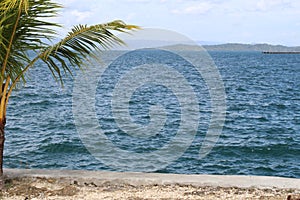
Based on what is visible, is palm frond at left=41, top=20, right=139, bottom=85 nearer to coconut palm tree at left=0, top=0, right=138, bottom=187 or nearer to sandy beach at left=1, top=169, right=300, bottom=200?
coconut palm tree at left=0, top=0, right=138, bottom=187

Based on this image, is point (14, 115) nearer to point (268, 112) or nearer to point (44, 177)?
point (268, 112)

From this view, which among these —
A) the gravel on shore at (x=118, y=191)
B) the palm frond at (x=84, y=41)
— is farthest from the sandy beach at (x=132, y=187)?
the palm frond at (x=84, y=41)

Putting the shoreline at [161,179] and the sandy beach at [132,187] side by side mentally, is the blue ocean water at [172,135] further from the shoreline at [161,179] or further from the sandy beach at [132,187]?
the sandy beach at [132,187]

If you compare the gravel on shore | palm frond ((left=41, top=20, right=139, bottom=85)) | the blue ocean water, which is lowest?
the blue ocean water

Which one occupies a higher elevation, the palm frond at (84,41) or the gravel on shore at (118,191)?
the palm frond at (84,41)

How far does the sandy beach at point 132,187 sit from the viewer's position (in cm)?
624

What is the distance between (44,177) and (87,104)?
18.7 meters

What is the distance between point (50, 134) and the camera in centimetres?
1723

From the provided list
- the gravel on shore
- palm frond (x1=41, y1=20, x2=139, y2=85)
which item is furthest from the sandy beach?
palm frond (x1=41, y1=20, x2=139, y2=85)

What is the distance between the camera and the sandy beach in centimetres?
624

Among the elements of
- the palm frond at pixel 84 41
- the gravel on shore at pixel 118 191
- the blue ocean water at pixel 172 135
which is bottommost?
the blue ocean water at pixel 172 135

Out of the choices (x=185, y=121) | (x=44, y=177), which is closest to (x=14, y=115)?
(x=185, y=121)

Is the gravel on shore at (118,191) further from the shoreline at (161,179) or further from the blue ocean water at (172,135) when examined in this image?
the blue ocean water at (172,135)

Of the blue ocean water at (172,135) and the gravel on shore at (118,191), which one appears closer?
the gravel on shore at (118,191)
